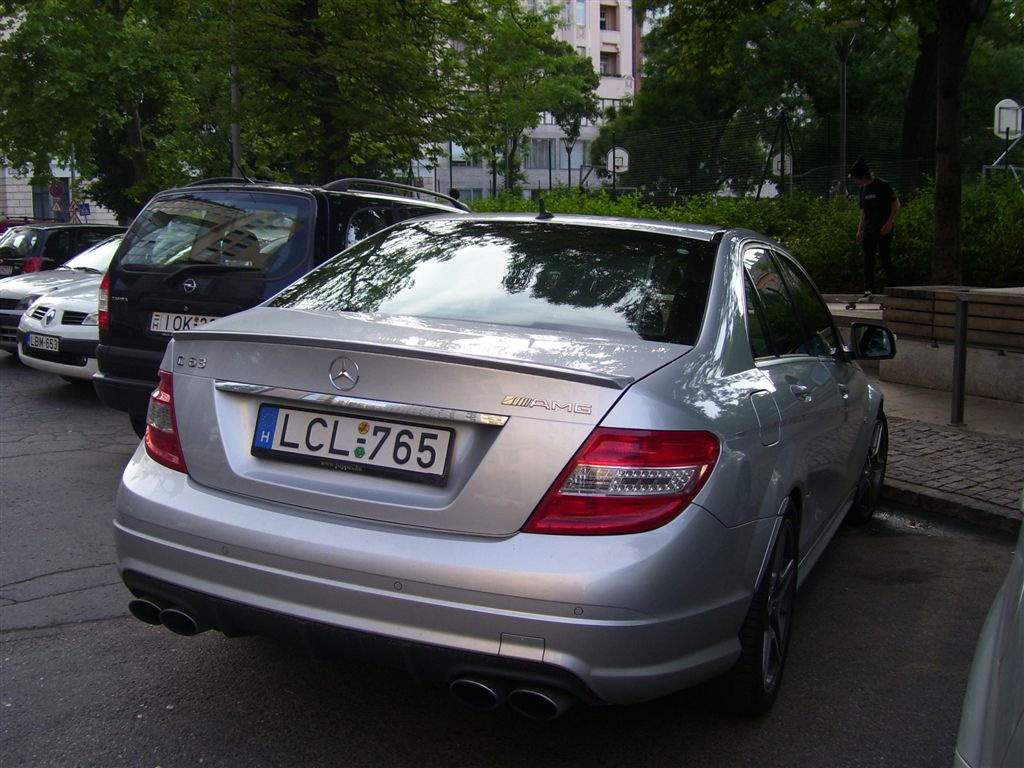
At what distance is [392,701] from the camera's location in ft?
11.4

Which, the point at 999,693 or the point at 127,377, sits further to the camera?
the point at 127,377

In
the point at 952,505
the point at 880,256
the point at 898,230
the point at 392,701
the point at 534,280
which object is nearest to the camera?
the point at 392,701

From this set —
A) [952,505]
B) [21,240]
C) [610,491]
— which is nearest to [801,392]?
[610,491]

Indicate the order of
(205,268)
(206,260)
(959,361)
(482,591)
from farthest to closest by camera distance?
1. (959,361)
2. (206,260)
3. (205,268)
4. (482,591)

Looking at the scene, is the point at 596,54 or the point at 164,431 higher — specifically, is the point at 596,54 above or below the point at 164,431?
above

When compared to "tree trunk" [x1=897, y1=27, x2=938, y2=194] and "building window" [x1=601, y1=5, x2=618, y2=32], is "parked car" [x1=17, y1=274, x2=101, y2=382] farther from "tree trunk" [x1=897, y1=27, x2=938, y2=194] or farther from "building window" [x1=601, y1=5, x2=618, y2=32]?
"building window" [x1=601, y1=5, x2=618, y2=32]

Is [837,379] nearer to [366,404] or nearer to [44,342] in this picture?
[366,404]

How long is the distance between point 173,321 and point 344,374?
3769 millimetres

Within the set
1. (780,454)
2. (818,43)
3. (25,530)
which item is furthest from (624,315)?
(818,43)

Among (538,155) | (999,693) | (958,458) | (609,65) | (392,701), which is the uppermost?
(609,65)

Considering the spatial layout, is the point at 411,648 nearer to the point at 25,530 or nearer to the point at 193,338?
the point at 193,338

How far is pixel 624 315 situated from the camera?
11.0ft

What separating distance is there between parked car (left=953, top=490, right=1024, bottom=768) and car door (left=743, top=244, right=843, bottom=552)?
127 centimetres

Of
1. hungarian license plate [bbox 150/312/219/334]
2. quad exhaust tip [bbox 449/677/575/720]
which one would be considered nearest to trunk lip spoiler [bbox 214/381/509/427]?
quad exhaust tip [bbox 449/677/575/720]
